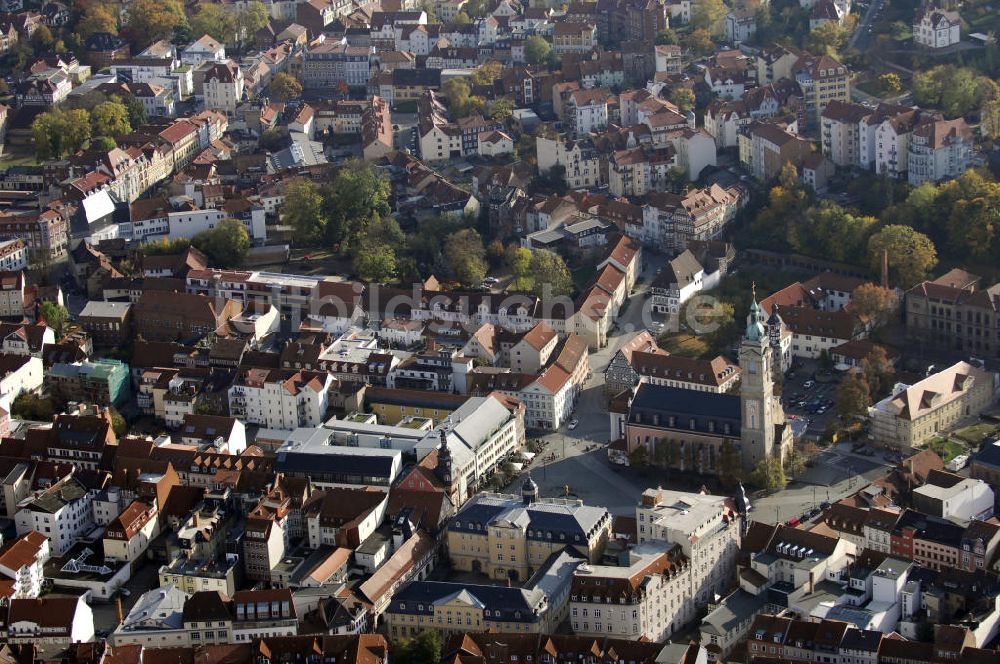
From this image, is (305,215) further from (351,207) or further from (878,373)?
(878,373)

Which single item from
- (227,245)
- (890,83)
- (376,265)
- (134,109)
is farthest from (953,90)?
(134,109)

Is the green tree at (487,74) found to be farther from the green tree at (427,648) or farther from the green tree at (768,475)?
the green tree at (427,648)

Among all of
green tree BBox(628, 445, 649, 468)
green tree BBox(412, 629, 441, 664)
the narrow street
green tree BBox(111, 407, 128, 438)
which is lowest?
the narrow street

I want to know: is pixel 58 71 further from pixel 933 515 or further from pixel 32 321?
pixel 933 515

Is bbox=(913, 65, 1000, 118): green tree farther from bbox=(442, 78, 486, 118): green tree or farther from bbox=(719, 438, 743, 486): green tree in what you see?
bbox=(719, 438, 743, 486): green tree

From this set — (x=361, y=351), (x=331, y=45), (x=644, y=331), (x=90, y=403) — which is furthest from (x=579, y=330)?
(x=331, y=45)

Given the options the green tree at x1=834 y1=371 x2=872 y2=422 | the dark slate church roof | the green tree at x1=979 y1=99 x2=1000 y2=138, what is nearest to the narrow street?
the dark slate church roof
